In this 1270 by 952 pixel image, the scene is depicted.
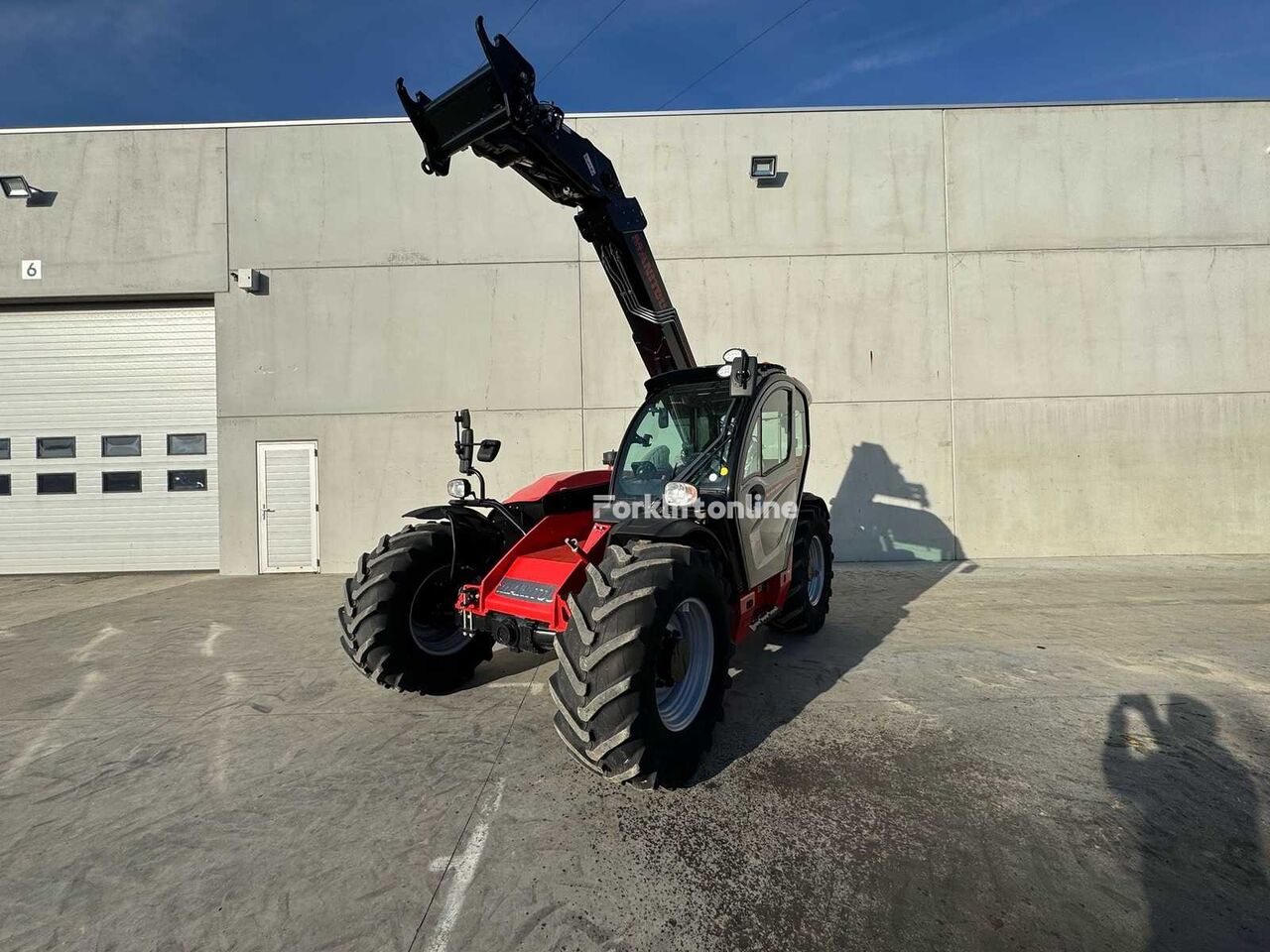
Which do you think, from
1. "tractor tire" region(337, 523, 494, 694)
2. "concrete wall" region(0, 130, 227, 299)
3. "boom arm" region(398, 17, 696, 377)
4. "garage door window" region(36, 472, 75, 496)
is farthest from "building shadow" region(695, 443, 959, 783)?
"garage door window" region(36, 472, 75, 496)

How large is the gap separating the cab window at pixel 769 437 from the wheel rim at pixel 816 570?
5.12 ft

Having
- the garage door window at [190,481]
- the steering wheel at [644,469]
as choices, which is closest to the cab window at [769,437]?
the steering wheel at [644,469]

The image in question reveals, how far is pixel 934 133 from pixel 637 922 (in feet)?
37.4

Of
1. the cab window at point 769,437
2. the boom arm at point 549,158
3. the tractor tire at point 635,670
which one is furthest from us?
the cab window at point 769,437

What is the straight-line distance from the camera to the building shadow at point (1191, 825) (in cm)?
218

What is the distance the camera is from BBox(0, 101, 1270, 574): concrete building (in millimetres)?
9398

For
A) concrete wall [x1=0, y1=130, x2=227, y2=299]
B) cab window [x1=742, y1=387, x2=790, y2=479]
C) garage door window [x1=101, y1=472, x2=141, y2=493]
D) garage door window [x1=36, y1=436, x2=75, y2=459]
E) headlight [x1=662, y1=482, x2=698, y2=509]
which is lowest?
headlight [x1=662, y1=482, x2=698, y2=509]

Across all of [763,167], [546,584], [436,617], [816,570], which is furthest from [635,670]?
[763,167]

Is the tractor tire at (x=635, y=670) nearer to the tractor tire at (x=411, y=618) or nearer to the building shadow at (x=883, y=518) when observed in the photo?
the tractor tire at (x=411, y=618)

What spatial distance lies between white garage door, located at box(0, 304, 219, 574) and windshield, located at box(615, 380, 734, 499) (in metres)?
8.84

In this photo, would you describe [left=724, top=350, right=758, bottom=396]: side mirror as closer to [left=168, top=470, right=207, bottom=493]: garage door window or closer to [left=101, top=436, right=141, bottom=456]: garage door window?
[left=168, top=470, right=207, bottom=493]: garage door window

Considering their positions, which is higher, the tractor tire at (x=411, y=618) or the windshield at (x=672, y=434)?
the windshield at (x=672, y=434)

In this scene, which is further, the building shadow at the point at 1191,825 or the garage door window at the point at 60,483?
the garage door window at the point at 60,483

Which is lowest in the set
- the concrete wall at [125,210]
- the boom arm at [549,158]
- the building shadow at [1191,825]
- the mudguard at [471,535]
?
the building shadow at [1191,825]
